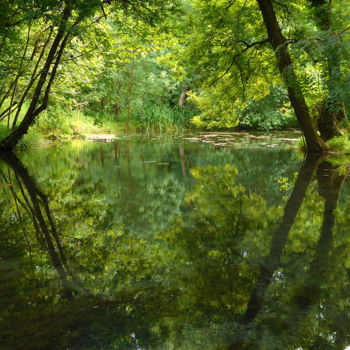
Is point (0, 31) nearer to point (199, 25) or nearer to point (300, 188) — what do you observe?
point (199, 25)

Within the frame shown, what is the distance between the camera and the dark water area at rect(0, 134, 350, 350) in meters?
1.58

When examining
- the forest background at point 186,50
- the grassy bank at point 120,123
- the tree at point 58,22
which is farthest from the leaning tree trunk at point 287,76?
the grassy bank at point 120,123

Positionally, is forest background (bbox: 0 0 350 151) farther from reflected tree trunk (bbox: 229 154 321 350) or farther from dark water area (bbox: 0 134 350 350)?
dark water area (bbox: 0 134 350 350)

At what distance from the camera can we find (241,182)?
17.8 feet

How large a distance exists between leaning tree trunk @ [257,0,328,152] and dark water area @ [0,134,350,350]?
3471 mm

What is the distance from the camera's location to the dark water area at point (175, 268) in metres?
1.58

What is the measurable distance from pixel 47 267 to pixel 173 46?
9.47m

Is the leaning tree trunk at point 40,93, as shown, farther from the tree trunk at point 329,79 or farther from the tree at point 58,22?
the tree trunk at point 329,79

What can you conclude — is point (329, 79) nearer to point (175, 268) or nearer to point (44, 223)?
point (175, 268)

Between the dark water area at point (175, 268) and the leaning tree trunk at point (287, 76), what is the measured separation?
347 centimetres

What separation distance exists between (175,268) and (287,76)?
238 inches

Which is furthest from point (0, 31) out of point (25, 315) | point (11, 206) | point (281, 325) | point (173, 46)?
point (281, 325)

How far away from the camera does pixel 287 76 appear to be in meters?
7.05

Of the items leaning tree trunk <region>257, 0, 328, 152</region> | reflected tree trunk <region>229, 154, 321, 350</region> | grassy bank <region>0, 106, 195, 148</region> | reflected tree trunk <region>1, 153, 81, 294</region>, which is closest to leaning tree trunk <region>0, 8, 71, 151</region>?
reflected tree trunk <region>1, 153, 81, 294</region>
